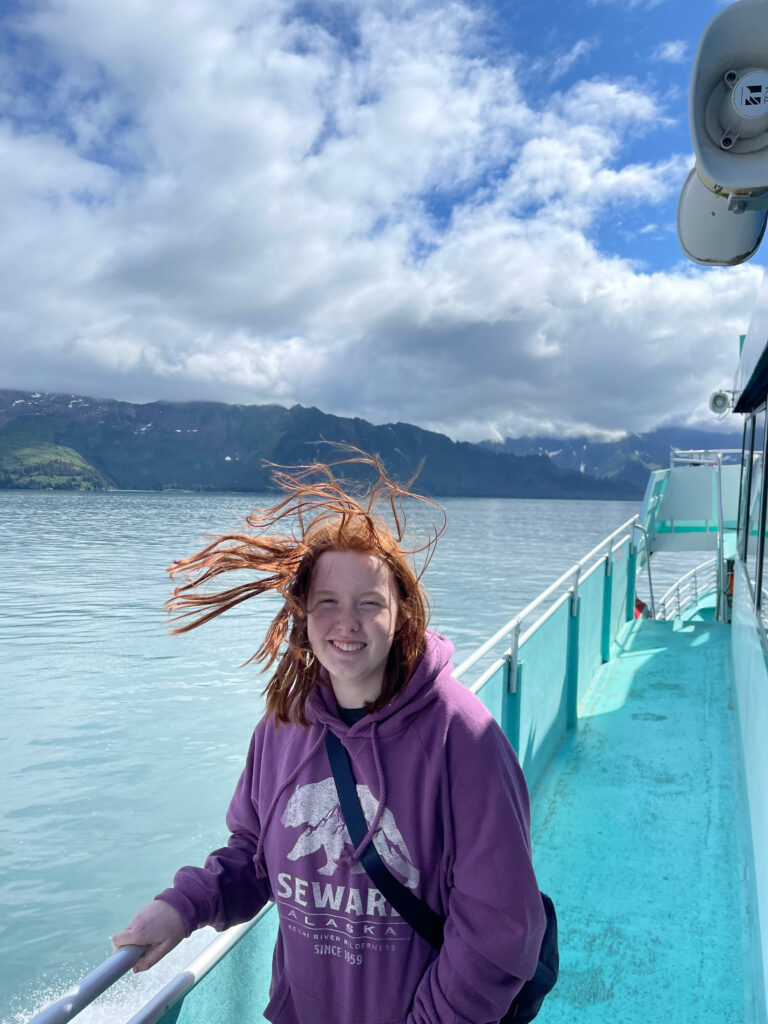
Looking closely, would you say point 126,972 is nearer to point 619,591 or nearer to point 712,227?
point 712,227

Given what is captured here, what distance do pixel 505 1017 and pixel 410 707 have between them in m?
0.59

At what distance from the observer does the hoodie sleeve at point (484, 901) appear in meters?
1.17

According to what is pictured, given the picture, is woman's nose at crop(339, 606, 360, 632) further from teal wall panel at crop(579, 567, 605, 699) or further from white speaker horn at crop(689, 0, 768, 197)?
teal wall panel at crop(579, 567, 605, 699)

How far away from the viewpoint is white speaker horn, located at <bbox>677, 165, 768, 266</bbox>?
2643 millimetres

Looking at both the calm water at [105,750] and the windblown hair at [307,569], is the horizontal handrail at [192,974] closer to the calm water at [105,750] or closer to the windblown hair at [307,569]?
the windblown hair at [307,569]

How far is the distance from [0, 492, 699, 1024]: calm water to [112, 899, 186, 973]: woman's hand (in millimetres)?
715

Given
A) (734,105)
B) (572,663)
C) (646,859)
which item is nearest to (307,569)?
(734,105)

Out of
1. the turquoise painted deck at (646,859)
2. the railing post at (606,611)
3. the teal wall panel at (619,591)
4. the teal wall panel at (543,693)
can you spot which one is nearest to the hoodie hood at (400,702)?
the turquoise painted deck at (646,859)

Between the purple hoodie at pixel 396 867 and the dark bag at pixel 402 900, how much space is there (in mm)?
16

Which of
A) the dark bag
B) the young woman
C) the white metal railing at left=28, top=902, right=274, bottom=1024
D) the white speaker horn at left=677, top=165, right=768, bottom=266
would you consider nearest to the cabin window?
the white speaker horn at left=677, top=165, right=768, bottom=266

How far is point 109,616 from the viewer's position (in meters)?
19.6

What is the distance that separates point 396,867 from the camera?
4.08ft

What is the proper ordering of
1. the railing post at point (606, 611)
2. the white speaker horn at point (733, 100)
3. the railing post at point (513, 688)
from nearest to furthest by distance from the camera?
1. the white speaker horn at point (733, 100)
2. the railing post at point (513, 688)
3. the railing post at point (606, 611)

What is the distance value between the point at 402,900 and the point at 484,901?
0.47 feet
